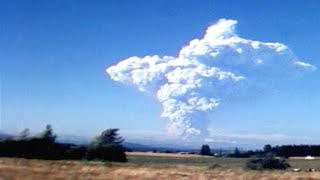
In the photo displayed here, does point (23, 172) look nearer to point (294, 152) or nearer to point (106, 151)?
point (106, 151)

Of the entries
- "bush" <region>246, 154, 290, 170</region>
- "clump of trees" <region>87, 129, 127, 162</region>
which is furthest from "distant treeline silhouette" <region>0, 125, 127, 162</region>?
"bush" <region>246, 154, 290, 170</region>

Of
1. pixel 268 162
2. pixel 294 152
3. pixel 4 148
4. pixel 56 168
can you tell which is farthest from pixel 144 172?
pixel 294 152

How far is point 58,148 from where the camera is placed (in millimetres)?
80000

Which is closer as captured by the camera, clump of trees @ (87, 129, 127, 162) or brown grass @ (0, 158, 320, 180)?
brown grass @ (0, 158, 320, 180)

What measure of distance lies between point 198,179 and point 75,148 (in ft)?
124

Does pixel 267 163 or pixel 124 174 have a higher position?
pixel 267 163

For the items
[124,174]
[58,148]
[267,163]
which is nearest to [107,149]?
[58,148]

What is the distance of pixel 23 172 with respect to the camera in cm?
4634

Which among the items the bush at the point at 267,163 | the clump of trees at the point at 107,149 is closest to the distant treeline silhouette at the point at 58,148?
the clump of trees at the point at 107,149

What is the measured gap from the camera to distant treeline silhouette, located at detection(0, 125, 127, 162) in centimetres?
7712

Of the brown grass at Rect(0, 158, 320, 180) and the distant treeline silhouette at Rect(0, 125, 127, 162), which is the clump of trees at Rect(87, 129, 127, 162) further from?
the brown grass at Rect(0, 158, 320, 180)

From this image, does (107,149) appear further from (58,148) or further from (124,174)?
(124,174)

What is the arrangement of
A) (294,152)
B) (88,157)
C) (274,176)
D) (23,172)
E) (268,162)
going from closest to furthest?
(23,172) → (274,176) → (268,162) → (88,157) → (294,152)

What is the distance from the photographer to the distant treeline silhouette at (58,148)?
77.1 m
